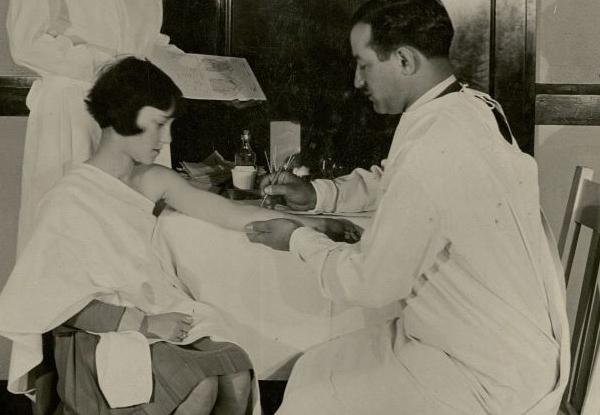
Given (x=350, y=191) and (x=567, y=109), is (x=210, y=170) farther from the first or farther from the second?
(x=567, y=109)

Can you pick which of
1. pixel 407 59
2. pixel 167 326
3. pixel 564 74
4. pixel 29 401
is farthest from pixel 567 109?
pixel 29 401

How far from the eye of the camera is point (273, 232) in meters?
1.52

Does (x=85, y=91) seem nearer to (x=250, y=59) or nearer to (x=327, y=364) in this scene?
(x=250, y=59)

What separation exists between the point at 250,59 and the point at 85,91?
398mm

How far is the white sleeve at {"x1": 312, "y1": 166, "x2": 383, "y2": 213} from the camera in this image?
1.63 m

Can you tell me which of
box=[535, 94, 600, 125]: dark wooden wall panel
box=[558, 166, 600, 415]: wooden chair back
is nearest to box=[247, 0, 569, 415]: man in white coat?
box=[558, 166, 600, 415]: wooden chair back

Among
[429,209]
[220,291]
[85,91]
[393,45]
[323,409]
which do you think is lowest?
[323,409]

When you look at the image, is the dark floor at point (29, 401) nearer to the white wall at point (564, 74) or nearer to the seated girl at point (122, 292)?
the seated girl at point (122, 292)

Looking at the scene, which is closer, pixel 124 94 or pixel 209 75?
pixel 124 94

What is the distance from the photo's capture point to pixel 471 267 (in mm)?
1333

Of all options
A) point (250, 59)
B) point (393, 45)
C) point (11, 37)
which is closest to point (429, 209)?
point (393, 45)

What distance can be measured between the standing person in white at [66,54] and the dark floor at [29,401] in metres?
0.43

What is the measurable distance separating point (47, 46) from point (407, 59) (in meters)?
0.72

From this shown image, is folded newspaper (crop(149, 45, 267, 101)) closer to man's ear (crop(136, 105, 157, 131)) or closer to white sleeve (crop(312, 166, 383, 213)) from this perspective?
man's ear (crop(136, 105, 157, 131))
